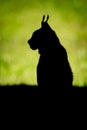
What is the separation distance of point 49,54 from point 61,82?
747mm

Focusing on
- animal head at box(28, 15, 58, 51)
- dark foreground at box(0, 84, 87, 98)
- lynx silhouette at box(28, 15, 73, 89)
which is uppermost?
animal head at box(28, 15, 58, 51)

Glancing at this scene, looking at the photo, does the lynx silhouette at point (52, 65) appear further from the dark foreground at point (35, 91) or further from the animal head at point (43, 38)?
the dark foreground at point (35, 91)

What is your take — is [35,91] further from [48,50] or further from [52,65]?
[48,50]

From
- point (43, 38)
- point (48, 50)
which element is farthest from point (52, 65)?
point (43, 38)

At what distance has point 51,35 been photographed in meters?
7.29

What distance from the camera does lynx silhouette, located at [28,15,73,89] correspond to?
7121 mm

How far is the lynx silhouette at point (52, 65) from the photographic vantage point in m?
7.12

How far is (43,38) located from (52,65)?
799mm

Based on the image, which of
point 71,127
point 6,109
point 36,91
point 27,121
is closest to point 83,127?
point 71,127

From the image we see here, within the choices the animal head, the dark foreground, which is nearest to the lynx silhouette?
the animal head

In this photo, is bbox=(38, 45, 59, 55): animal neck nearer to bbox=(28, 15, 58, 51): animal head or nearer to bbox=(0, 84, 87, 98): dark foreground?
bbox=(28, 15, 58, 51): animal head

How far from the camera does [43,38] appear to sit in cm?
750

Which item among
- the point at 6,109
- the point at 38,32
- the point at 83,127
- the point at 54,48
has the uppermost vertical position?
the point at 38,32

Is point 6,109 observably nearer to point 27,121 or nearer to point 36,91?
point 27,121
